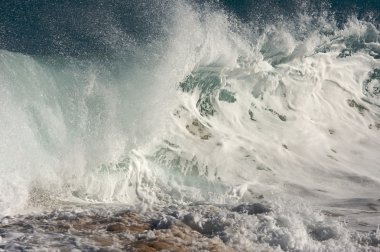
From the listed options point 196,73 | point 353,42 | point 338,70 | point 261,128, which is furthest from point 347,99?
point 196,73

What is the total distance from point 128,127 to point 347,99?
8.03 metres

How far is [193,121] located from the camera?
10.2 meters

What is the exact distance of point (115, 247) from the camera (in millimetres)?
4336

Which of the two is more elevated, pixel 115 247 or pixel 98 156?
pixel 98 156

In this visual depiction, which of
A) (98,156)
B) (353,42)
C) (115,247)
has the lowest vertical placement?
(115,247)

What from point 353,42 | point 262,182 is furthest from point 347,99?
point 262,182

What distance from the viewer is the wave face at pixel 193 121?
698 cm

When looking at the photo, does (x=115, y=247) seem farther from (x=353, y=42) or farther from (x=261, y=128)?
(x=353, y=42)

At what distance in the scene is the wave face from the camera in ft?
22.9

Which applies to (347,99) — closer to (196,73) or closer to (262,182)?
(196,73)

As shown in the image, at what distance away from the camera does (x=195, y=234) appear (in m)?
4.90

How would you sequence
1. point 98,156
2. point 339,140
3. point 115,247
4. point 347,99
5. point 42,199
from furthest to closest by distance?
point 347,99, point 339,140, point 98,156, point 42,199, point 115,247

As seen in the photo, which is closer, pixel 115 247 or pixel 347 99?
pixel 115 247

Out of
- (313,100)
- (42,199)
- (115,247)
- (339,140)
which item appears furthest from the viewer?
(313,100)
